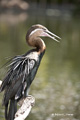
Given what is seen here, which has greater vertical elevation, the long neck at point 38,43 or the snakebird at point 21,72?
the long neck at point 38,43

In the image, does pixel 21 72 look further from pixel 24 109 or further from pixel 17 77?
pixel 24 109

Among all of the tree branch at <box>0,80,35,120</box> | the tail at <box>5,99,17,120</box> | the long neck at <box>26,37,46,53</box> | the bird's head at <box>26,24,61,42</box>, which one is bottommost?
the tail at <box>5,99,17,120</box>

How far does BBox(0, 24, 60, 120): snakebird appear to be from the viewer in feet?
17.1

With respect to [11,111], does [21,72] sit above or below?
above

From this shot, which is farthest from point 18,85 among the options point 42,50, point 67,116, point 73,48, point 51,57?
point 73,48

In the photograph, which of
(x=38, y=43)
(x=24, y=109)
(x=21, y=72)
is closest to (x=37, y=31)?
(x=38, y=43)

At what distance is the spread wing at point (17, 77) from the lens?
17.0 ft

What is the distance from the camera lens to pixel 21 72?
17.5 ft

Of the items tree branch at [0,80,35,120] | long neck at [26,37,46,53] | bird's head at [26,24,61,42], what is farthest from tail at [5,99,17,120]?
bird's head at [26,24,61,42]

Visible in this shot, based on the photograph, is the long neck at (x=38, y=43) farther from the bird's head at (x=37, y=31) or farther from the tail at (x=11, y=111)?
the tail at (x=11, y=111)

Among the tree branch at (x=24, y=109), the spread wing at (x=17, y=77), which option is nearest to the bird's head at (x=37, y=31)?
the spread wing at (x=17, y=77)

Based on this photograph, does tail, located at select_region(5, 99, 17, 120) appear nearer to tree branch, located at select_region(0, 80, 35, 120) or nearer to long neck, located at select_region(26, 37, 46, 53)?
tree branch, located at select_region(0, 80, 35, 120)

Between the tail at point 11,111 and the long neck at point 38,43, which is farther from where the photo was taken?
the long neck at point 38,43

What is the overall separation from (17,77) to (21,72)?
89 millimetres
